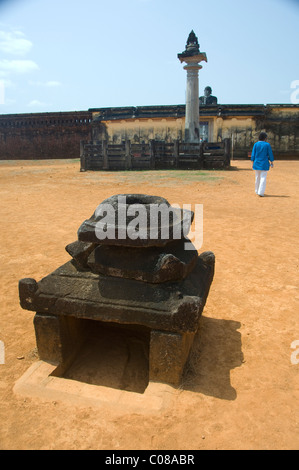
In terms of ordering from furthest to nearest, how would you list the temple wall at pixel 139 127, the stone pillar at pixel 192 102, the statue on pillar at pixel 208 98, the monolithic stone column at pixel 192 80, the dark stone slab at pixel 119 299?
the statue on pillar at pixel 208 98, the temple wall at pixel 139 127, the stone pillar at pixel 192 102, the monolithic stone column at pixel 192 80, the dark stone slab at pixel 119 299

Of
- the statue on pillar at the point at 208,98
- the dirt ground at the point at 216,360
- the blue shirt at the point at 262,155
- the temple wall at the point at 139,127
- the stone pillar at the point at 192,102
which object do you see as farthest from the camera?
the statue on pillar at the point at 208,98

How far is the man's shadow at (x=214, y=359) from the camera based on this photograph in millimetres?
2436

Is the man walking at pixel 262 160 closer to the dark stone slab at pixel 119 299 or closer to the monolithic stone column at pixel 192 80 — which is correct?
the dark stone slab at pixel 119 299

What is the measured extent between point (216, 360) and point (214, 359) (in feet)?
0.07

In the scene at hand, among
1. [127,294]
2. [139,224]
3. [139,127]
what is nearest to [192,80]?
[139,127]

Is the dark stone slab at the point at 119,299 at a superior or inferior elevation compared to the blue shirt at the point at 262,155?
inferior

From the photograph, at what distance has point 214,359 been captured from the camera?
279 centimetres

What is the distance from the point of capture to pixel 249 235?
235 inches

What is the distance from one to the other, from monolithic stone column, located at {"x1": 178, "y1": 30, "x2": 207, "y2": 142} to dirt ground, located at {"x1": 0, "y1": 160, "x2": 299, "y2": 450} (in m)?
11.1

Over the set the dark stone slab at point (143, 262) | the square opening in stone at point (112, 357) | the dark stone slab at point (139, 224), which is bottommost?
the square opening in stone at point (112, 357)

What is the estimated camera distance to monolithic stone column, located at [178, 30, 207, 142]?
1588 cm

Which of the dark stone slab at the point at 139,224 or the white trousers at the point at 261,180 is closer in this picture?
the dark stone slab at the point at 139,224

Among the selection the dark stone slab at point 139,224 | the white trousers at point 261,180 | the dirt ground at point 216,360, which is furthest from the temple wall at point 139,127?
the dark stone slab at point 139,224

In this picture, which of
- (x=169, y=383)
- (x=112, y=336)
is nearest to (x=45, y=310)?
(x=112, y=336)
